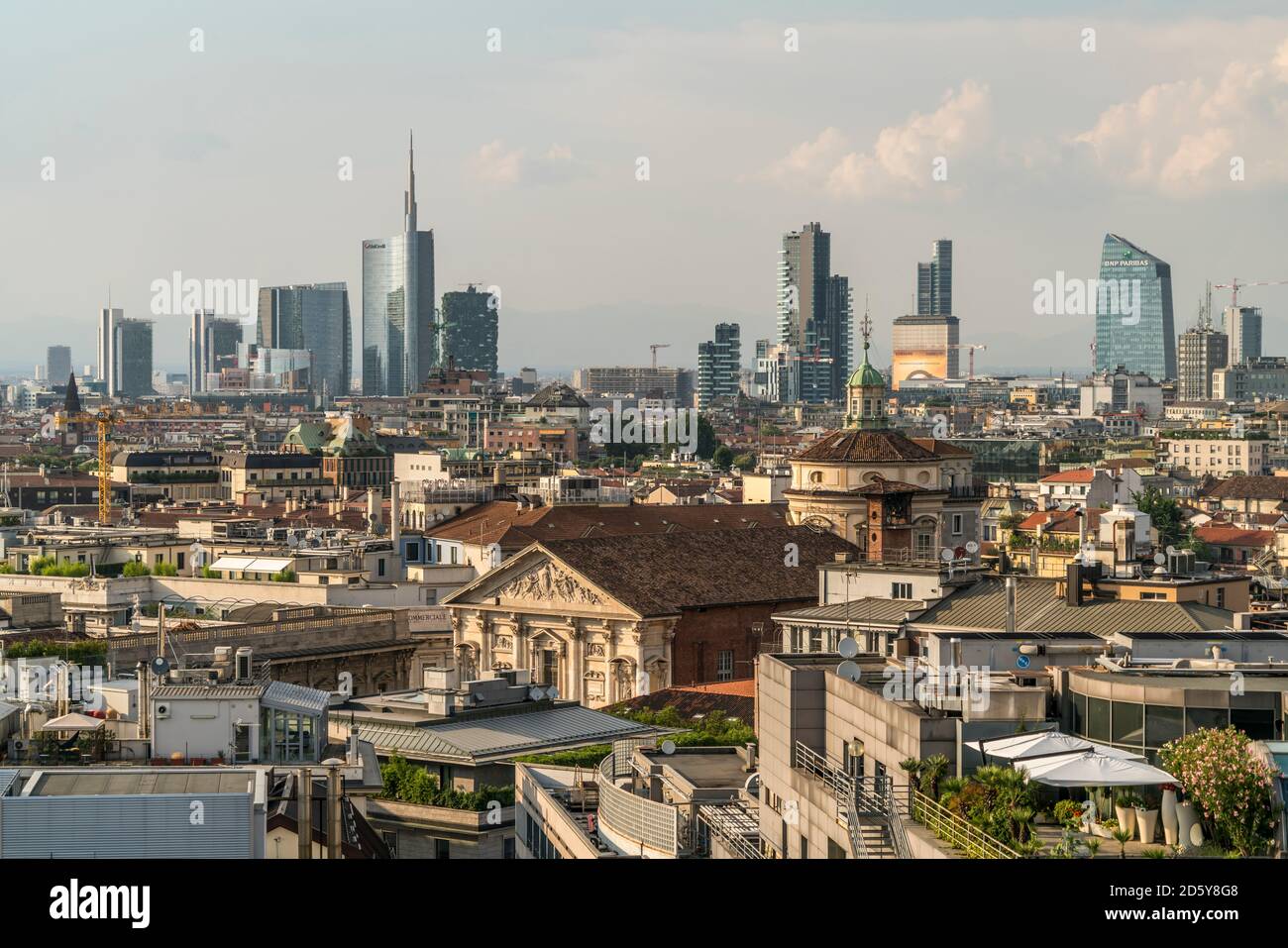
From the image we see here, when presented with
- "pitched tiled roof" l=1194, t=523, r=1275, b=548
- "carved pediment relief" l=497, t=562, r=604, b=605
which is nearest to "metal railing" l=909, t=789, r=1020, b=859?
"carved pediment relief" l=497, t=562, r=604, b=605

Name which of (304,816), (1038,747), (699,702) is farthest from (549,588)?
(1038,747)

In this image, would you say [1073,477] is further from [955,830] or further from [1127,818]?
[955,830]

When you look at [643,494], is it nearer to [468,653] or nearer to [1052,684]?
[468,653]

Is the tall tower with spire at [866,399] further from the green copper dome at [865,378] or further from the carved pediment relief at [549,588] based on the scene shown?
the carved pediment relief at [549,588]

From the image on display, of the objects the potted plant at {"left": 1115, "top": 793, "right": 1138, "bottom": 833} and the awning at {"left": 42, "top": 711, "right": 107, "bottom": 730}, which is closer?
the potted plant at {"left": 1115, "top": 793, "right": 1138, "bottom": 833}

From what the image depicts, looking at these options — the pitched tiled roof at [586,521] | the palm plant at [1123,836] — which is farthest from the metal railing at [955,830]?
the pitched tiled roof at [586,521]

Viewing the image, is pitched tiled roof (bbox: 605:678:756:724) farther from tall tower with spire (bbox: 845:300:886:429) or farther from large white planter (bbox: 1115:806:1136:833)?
tall tower with spire (bbox: 845:300:886:429)
